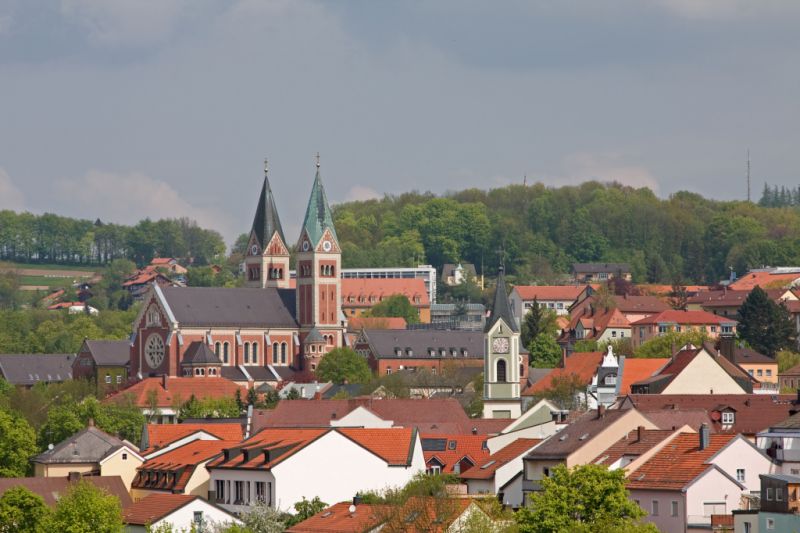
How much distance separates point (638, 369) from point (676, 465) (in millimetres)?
47405

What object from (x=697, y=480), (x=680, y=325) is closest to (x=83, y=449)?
(x=697, y=480)

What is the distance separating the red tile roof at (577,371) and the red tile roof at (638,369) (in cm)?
1124

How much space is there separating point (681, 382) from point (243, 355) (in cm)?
7672

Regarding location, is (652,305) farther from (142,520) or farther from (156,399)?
(142,520)

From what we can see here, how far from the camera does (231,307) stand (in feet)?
543

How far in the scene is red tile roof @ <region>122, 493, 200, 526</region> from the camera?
63.3 meters

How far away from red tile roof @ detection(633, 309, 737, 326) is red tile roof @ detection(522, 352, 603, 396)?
28.3 meters

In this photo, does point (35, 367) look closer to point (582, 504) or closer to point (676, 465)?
point (676, 465)

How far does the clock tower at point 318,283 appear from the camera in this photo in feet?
539

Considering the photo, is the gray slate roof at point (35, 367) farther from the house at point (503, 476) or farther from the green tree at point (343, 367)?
the house at point (503, 476)

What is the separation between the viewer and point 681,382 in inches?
3526

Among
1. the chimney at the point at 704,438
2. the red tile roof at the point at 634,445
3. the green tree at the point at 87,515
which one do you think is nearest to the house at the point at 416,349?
the red tile roof at the point at 634,445

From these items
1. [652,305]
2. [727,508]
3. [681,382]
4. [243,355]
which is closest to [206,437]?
[681,382]

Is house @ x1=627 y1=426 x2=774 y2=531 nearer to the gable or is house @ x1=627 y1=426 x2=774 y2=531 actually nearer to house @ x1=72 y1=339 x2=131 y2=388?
the gable
